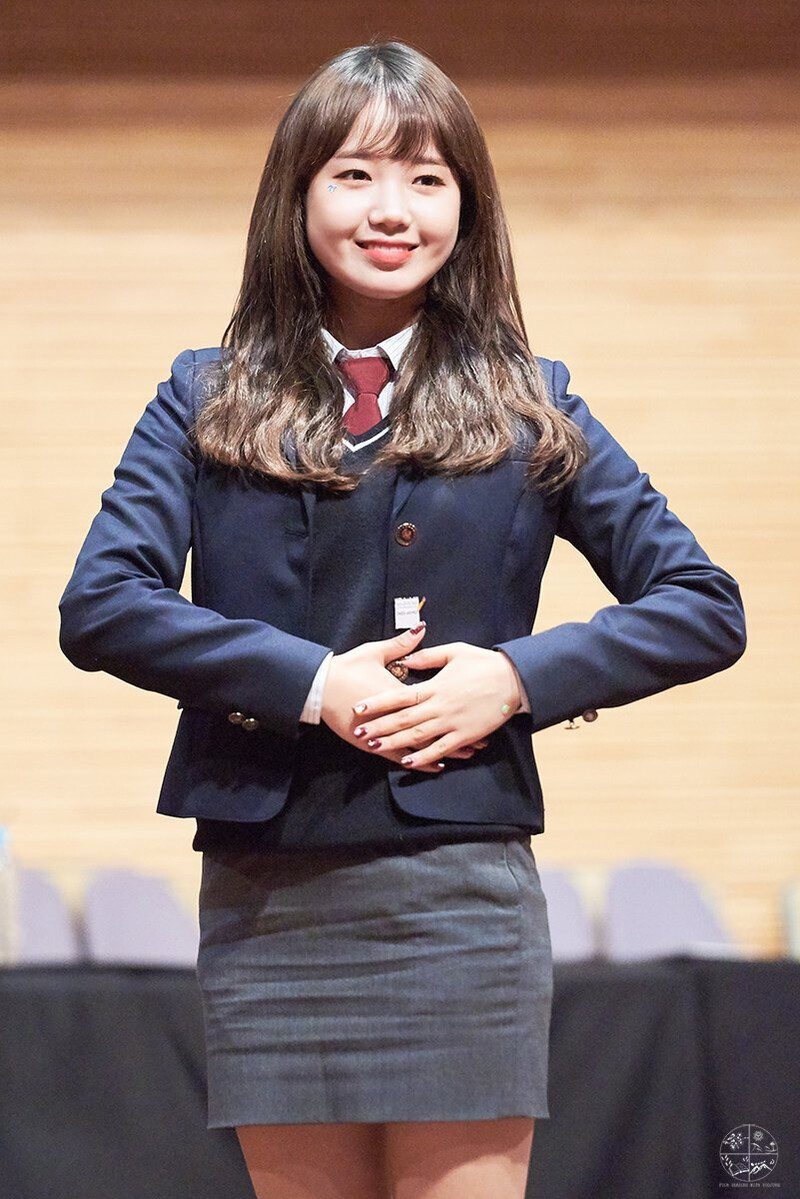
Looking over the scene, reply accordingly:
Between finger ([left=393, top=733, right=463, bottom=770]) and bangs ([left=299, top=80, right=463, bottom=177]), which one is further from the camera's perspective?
bangs ([left=299, top=80, right=463, bottom=177])

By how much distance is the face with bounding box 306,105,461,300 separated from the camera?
5.17 ft

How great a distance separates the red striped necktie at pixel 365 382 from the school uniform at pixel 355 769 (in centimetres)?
4

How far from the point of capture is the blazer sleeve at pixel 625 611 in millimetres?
1495

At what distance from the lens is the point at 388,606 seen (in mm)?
1526

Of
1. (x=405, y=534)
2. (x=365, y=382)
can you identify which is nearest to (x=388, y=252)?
(x=365, y=382)

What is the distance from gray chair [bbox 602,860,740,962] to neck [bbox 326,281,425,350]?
2.19 metres

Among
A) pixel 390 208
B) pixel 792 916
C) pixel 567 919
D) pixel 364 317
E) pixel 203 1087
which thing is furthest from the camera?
pixel 792 916

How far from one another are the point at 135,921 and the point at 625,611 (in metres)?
2.37

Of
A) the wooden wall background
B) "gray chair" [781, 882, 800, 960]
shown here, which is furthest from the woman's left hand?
"gray chair" [781, 882, 800, 960]

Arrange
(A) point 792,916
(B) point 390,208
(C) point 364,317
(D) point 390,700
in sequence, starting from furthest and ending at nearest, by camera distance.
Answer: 1. (A) point 792,916
2. (C) point 364,317
3. (B) point 390,208
4. (D) point 390,700

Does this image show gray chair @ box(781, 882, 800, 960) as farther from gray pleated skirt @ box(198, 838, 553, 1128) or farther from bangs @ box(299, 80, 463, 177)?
bangs @ box(299, 80, 463, 177)

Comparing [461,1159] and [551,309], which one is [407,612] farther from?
[551,309]

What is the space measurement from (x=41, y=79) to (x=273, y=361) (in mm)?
2630

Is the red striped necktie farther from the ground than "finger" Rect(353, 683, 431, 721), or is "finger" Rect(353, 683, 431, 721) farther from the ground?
the red striped necktie
